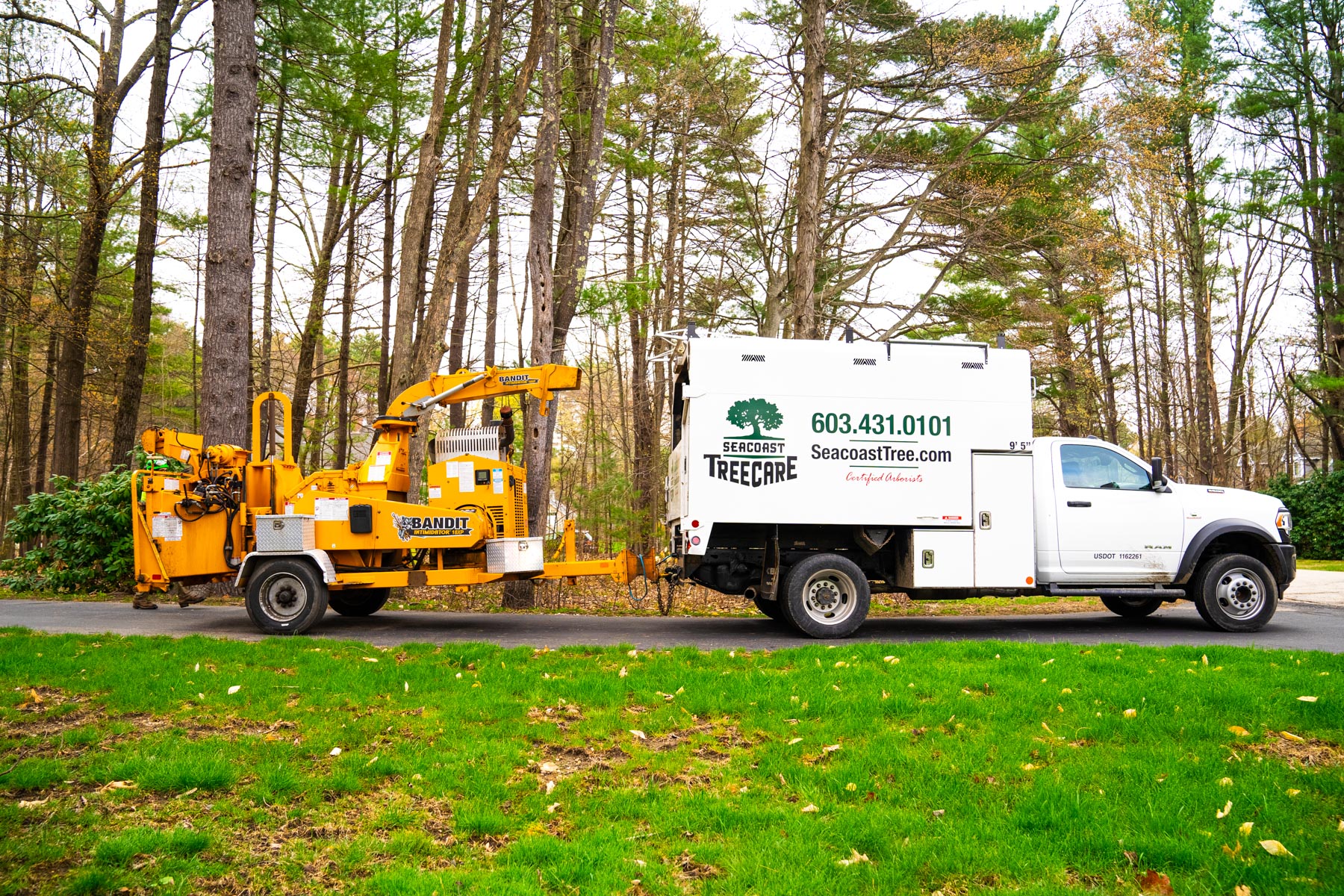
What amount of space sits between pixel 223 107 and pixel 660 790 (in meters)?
12.7

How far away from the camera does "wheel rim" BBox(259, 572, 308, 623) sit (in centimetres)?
978

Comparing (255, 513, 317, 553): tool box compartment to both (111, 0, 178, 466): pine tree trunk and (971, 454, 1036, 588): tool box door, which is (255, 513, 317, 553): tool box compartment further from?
(111, 0, 178, 466): pine tree trunk

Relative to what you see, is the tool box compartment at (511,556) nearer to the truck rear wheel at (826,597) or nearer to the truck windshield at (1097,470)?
the truck rear wheel at (826,597)

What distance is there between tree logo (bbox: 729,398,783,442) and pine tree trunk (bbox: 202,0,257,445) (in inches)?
301

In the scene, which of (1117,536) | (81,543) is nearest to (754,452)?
(1117,536)

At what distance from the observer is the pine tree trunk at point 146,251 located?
1805 centimetres

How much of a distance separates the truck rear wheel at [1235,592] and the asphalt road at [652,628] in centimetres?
19

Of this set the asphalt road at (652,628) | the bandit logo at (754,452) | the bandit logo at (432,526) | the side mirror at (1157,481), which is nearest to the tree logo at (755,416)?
the bandit logo at (754,452)

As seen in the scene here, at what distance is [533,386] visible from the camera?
1054cm

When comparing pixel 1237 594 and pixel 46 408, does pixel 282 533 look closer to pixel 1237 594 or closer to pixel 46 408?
pixel 1237 594

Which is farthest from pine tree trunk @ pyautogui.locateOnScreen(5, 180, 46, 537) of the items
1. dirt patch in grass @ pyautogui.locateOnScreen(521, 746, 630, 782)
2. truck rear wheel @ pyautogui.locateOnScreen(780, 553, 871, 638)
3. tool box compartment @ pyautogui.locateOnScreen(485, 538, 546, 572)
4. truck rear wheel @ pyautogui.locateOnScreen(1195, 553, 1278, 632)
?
truck rear wheel @ pyautogui.locateOnScreen(1195, 553, 1278, 632)

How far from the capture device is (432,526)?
10.1 metres

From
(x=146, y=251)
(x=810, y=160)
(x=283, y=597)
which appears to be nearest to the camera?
(x=283, y=597)

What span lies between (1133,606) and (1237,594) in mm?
1744
